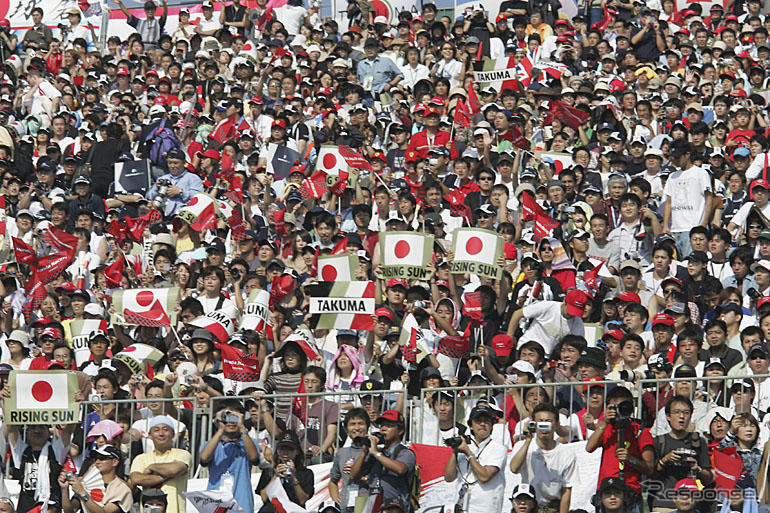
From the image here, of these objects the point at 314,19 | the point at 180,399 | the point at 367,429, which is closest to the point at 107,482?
the point at 180,399

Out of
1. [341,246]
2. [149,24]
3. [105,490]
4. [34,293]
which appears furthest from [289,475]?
[149,24]

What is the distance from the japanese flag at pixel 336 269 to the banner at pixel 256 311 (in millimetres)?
534

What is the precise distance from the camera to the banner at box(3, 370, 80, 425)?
43.8 ft

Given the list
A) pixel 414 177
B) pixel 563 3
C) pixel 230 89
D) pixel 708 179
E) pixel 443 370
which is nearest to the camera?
pixel 443 370

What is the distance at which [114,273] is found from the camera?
17438 mm

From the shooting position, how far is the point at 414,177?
60.2 feet

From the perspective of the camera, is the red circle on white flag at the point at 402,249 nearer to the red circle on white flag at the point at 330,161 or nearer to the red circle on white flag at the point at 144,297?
the red circle on white flag at the point at 144,297

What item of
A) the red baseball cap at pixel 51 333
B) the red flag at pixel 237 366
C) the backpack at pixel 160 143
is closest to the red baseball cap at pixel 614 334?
the red flag at pixel 237 366

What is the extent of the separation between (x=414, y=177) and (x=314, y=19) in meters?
7.40

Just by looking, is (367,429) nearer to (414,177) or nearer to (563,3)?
(414,177)

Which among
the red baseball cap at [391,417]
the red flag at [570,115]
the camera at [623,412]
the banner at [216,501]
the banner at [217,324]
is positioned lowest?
the banner at [216,501]

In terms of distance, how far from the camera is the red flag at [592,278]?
15.3 metres

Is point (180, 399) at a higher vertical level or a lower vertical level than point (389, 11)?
lower

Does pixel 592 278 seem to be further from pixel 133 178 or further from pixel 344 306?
pixel 133 178
